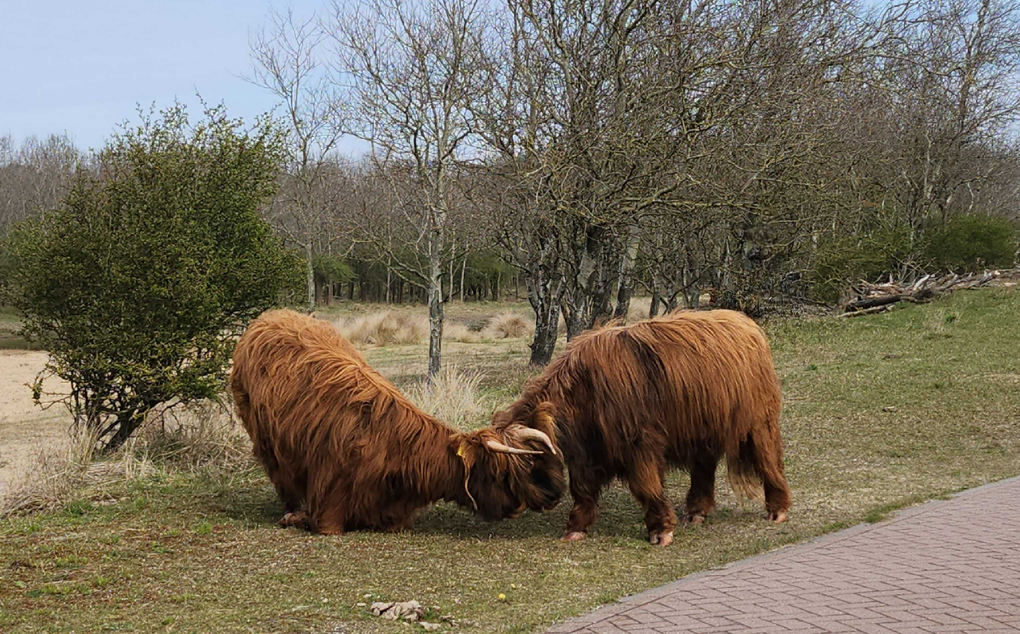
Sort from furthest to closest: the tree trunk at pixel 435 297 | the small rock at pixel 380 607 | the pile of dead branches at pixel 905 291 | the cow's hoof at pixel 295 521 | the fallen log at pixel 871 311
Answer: the pile of dead branches at pixel 905 291, the fallen log at pixel 871 311, the tree trunk at pixel 435 297, the cow's hoof at pixel 295 521, the small rock at pixel 380 607

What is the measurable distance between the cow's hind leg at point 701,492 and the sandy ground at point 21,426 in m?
6.29

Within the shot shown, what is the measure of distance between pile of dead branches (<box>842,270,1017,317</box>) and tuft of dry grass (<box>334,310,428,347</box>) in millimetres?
15036

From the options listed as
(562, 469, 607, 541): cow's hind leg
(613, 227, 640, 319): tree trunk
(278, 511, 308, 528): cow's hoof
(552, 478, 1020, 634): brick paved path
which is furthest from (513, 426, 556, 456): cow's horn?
(613, 227, 640, 319): tree trunk

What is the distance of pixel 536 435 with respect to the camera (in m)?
6.83

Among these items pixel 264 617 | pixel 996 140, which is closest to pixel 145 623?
pixel 264 617

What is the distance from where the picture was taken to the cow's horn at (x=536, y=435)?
679 cm

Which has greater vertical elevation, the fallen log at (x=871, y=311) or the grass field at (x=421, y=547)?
the fallen log at (x=871, y=311)

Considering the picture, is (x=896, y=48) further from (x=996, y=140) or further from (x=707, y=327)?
(x=996, y=140)

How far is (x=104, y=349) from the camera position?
10.0 m

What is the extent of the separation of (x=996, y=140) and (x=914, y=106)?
449 inches

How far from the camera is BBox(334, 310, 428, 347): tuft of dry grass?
32.2 meters

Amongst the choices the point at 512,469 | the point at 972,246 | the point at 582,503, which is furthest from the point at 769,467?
the point at 972,246

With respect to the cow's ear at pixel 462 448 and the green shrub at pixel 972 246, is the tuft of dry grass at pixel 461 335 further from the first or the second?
the cow's ear at pixel 462 448

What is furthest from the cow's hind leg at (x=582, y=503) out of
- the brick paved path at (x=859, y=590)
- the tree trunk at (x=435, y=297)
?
the tree trunk at (x=435, y=297)
